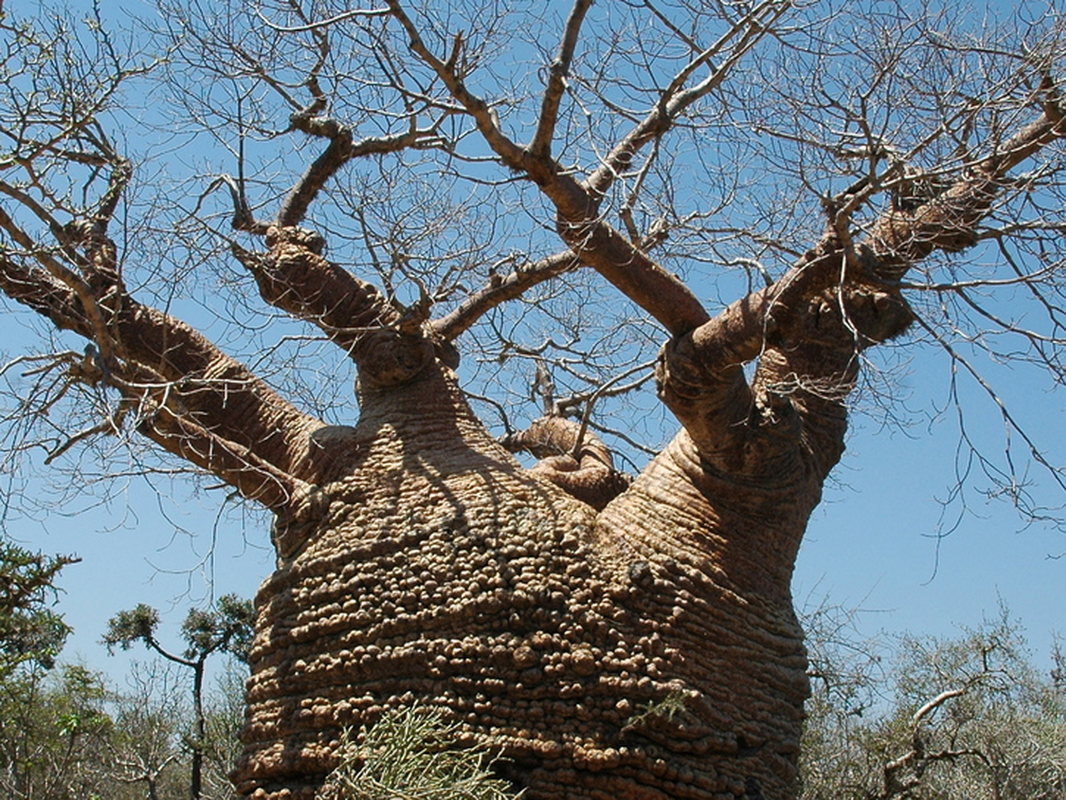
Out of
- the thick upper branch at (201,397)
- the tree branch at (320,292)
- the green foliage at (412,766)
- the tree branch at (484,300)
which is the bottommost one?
the green foliage at (412,766)

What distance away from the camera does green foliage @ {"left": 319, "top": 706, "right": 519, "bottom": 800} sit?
130 inches

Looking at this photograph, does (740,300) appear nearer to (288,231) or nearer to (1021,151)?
(1021,151)

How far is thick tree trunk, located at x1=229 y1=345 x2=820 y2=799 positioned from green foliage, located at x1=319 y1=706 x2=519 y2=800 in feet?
0.27

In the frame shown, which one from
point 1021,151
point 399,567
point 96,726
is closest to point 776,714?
point 399,567

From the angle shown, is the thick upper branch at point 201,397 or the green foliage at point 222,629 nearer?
the thick upper branch at point 201,397

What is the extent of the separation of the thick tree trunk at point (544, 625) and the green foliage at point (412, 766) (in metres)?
0.08

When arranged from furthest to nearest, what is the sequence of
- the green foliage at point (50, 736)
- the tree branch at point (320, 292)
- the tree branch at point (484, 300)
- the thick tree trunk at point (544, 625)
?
the green foliage at point (50, 736)
the tree branch at point (484, 300)
the tree branch at point (320, 292)
the thick tree trunk at point (544, 625)

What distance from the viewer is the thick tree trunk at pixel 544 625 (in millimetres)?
3615

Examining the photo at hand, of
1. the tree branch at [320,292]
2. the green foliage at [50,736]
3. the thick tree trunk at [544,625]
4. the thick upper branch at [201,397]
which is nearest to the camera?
the thick tree trunk at [544,625]

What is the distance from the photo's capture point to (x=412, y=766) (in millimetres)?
3352

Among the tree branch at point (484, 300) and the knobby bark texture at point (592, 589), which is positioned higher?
the tree branch at point (484, 300)

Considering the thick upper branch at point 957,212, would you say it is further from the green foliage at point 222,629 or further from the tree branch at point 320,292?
the green foliage at point 222,629

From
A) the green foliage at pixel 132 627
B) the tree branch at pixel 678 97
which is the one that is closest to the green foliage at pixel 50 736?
the green foliage at pixel 132 627

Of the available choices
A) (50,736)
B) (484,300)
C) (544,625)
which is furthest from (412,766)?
(50,736)
